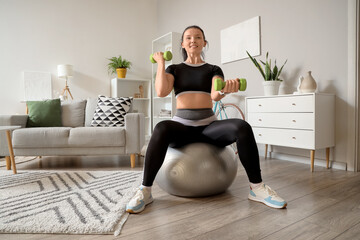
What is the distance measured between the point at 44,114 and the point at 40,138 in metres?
0.50

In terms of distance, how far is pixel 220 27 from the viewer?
3.69m

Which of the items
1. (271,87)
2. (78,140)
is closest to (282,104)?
(271,87)

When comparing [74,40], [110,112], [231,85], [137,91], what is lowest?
[110,112]

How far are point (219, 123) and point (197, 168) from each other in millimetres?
295

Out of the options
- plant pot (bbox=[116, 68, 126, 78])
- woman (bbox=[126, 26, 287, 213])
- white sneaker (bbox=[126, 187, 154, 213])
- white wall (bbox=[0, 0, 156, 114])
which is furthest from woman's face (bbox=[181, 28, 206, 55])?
white wall (bbox=[0, 0, 156, 114])

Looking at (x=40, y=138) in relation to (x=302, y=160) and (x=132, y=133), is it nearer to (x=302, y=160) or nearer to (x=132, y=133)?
(x=132, y=133)

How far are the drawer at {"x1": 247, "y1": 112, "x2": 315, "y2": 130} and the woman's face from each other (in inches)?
49.4

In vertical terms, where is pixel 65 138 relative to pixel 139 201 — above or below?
above

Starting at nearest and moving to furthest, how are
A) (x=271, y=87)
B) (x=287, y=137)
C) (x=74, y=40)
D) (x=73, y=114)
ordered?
(x=287, y=137)
(x=271, y=87)
(x=73, y=114)
(x=74, y=40)

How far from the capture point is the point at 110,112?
286 cm

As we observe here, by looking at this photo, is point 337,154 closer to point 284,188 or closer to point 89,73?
point 284,188

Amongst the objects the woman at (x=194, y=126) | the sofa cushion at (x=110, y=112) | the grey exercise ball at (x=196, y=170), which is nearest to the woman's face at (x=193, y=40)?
the woman at (x=194, y=126)

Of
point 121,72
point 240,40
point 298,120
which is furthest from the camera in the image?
point 121,72

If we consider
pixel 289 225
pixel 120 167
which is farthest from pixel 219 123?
pixel 120 167
